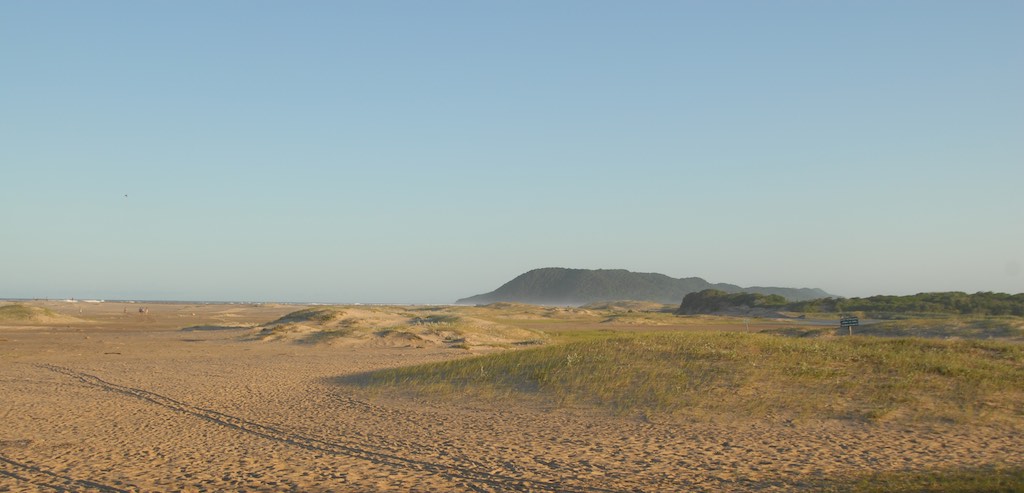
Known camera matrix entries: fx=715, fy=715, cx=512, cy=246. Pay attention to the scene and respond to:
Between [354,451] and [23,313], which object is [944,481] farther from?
[23,313]

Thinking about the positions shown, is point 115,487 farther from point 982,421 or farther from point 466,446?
point 982,421

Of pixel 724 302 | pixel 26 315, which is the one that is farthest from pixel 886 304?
pixel 26 315

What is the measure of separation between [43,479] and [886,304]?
8509 centimetres

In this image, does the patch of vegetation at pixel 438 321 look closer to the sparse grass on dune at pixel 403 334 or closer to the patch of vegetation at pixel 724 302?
the sparse grass on dune at pixel 403 334

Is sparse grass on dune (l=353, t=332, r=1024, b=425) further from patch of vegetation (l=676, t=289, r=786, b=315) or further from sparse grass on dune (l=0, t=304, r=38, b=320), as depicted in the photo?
patch of vegetation (l=676, t=289, r=786, b=315)

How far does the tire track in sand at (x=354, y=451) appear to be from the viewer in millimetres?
10141

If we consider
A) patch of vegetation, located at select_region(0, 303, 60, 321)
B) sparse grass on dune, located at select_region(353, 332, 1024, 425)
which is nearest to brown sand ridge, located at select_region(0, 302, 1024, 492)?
sparse grass on dune, located at select_region(353, 332, 1024, 425)

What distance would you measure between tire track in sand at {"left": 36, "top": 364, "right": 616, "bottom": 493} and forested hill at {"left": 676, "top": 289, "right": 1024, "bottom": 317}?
2618 inches

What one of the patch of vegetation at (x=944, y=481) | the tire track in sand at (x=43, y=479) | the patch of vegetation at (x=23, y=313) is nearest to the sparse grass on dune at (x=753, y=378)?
the patch of vegetation at (x=944, y=481)

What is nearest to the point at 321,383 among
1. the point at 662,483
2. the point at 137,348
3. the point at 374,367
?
the point at 374,367

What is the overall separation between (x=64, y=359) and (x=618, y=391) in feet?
83.1

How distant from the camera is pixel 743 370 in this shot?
17.9m

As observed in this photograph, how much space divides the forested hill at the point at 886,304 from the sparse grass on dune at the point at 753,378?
53.1 meters

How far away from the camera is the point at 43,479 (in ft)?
36.0
